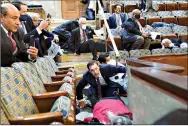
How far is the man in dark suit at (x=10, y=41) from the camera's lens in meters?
0.98

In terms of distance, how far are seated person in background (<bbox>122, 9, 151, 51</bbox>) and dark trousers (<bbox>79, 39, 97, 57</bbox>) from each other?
17.1 inches

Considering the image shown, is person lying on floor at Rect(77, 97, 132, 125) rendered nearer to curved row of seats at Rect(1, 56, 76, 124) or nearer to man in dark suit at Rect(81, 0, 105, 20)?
curved row of seats at Rect(1, 56, 76, 124)

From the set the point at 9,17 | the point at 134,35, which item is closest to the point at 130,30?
the point at 134,35

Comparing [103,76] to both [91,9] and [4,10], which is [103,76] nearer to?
[4,10]

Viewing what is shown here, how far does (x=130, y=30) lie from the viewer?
8.87ft

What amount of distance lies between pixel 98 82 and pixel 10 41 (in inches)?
28.7

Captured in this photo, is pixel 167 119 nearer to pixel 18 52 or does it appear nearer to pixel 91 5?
pixel 18 52

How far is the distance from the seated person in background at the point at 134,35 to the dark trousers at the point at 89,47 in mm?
433

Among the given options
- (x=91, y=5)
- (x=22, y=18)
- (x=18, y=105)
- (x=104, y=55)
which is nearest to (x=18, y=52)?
(x=18, y=105)

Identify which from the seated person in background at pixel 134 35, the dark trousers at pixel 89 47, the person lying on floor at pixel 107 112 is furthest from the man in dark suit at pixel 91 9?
the person lying on floor at pixel 107 112

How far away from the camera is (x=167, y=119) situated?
0.55 m

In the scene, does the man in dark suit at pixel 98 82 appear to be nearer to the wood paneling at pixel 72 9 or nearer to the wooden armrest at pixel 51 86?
the wooden armrest at pixel 51 86

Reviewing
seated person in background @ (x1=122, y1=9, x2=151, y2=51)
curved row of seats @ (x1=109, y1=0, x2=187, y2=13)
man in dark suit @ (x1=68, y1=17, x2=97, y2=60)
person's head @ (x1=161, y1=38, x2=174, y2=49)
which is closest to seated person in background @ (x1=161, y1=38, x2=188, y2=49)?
person's head @ (x1=161, y1=38, x2=174, y2=49)

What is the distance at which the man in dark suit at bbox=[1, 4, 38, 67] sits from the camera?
3.23ft
